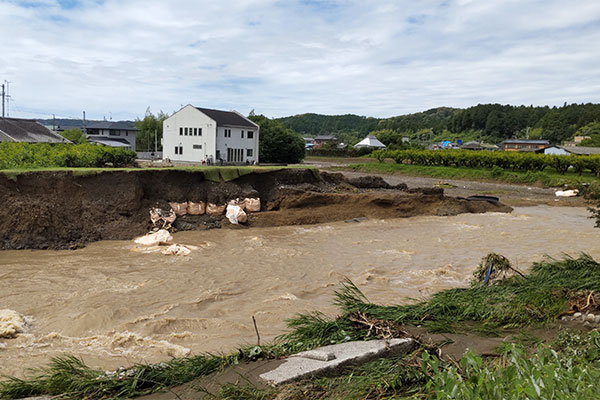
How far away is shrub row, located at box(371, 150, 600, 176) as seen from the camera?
4222 centimetres

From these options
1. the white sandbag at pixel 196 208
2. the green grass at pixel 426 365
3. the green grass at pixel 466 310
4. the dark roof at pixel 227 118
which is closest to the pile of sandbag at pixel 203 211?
the white sandbag at pixel 196 208

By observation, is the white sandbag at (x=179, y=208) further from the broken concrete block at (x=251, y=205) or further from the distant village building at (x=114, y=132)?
the distant village building at (x=114, y=132)

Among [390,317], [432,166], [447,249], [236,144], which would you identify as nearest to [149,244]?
[447,249]

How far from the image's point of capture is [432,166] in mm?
49812

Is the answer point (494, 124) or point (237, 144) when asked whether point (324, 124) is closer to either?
point (494, 124)

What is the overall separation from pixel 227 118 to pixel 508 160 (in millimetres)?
26062

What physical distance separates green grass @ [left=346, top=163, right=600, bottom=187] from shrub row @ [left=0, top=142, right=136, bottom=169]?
32.2 meters

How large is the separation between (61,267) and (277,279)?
220 inches

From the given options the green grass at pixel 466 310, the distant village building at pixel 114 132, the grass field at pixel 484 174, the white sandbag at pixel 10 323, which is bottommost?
the white sandbag at pixel 10 323

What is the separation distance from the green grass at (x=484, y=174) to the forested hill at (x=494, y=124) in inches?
1970

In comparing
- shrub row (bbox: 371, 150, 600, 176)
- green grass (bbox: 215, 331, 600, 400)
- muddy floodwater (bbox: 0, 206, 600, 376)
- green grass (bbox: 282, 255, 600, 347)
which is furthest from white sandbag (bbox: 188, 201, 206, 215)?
shrub row (bbox: 371, 150, 600, 176)

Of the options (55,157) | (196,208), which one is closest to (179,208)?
(196,208)

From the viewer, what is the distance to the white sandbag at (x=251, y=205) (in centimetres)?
2012

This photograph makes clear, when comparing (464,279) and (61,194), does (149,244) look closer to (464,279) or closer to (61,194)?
(61,194)
